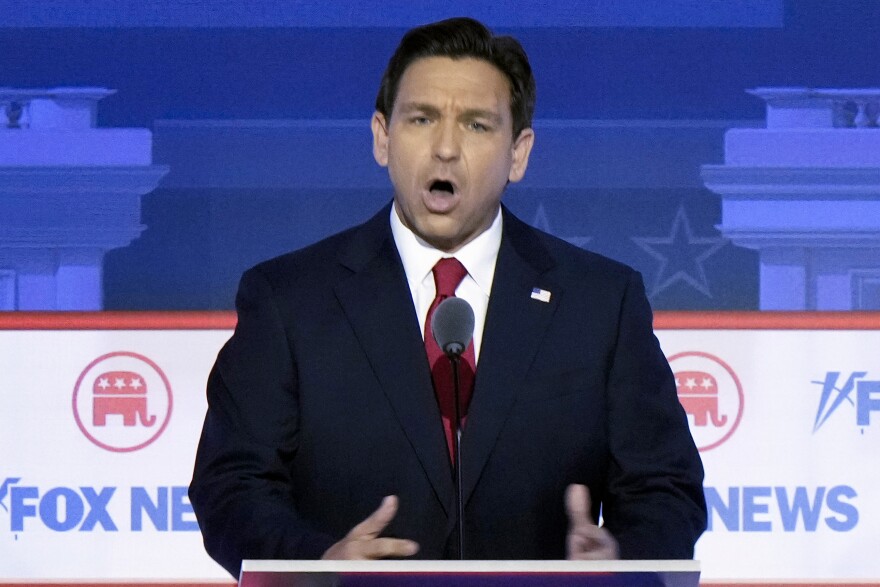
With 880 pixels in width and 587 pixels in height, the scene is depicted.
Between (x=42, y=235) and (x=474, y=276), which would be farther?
(x=42, y=235)

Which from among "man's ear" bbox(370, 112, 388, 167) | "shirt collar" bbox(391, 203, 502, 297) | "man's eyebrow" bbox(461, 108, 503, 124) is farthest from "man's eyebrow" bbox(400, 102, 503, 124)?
"shirt collar" bbox(391, 203, 502, 297)

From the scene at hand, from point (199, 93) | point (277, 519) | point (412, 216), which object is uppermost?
point (199, 93)

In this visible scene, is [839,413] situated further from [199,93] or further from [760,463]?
[199,93]

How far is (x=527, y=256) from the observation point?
2.65 metres

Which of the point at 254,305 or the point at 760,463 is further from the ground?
the point at 254,305

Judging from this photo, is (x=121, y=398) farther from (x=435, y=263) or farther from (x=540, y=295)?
(x=540, y=295)

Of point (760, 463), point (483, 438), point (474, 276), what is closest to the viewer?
point (483, 438)

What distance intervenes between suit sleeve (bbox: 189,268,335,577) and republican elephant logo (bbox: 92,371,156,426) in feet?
3.86

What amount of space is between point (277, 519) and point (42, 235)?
5.86 ft

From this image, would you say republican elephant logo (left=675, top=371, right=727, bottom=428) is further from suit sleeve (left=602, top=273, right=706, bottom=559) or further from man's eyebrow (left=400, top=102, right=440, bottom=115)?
man's eyebrow (left=400, top=102, right=440, bottom=115)

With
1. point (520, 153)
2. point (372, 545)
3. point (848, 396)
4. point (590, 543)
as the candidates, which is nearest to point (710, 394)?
point (848, 396)

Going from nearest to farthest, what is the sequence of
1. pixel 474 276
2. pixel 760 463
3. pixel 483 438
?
pixel 483 438 < pixel 474 276 < pixel 760 463

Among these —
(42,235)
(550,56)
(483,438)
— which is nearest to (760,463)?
(550,56)

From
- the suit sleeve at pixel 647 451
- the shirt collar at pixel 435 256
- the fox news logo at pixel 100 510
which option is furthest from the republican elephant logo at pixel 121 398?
the suit sleeve at pixel 647 451
